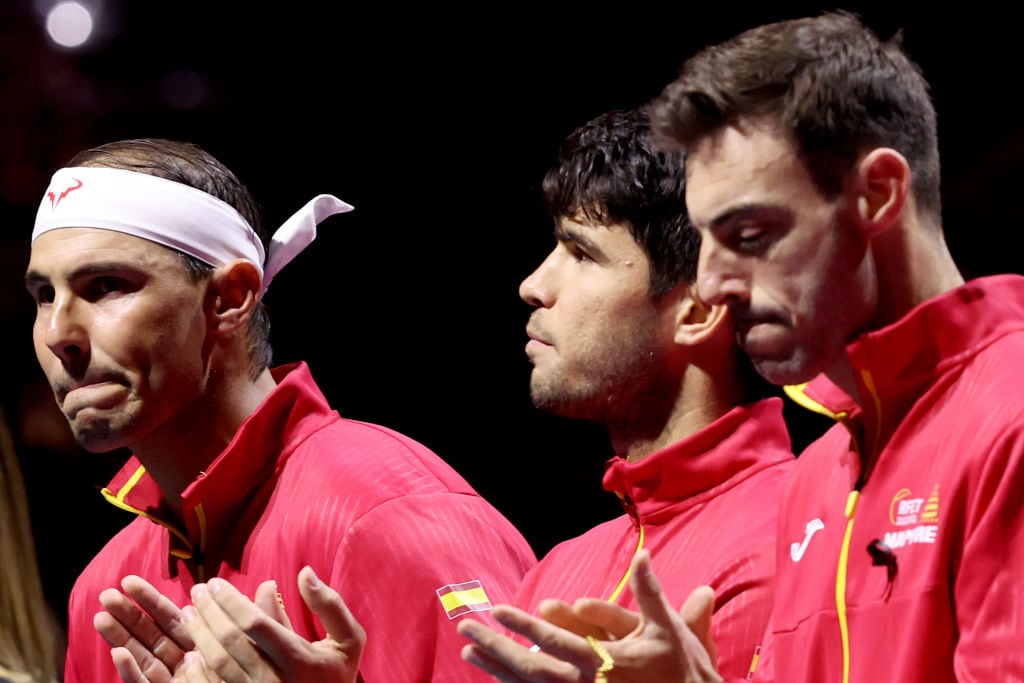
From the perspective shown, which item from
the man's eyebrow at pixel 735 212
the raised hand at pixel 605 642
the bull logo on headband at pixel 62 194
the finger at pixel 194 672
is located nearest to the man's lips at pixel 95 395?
the bull logo on headband at pixel 62 194

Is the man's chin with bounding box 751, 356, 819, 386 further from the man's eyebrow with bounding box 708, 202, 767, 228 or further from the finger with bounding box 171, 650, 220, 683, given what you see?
the finger with bounding box 171, 650, 220, 683

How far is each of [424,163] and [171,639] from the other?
1981 millimetres

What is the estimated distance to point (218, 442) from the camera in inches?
106

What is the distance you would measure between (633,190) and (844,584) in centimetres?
93

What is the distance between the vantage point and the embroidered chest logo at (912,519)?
63.1 inches

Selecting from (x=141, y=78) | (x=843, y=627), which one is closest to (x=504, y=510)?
(x=141, y=78)

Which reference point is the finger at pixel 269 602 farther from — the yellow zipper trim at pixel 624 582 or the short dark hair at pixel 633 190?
the short dark hair at pixel 633 190

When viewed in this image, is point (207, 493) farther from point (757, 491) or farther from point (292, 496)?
point (757, 491)

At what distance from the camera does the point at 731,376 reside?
2.40 metres

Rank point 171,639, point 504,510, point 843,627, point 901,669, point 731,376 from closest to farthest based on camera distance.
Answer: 1. point 901,669
2. point 843,627
3. point 171,639
4. point 731,376
5. point 504,510

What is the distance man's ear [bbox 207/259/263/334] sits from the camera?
108 inches

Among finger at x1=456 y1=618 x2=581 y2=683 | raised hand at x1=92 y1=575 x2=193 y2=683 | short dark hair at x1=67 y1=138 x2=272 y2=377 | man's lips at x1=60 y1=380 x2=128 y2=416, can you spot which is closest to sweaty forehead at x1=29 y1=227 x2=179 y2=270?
short dark hair at x1=67 y1=138 x2=272 y2=377

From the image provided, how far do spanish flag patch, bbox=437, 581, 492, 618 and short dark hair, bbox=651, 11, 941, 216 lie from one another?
2.80 ft

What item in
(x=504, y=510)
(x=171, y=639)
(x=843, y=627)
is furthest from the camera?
(x=504, y=510)
